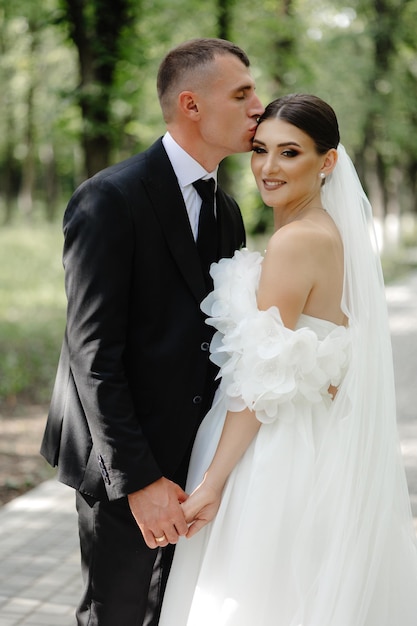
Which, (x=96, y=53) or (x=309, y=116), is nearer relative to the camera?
(x=309, y=116)

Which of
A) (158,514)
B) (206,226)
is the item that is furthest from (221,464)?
(206,226)

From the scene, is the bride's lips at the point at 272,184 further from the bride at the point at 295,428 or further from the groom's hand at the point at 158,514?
the groom's hand at the point at 158,514

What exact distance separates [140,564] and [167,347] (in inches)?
29.6

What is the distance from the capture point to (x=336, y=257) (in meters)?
2.59

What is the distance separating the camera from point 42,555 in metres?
4.81

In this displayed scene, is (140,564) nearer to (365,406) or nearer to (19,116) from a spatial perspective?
(365,406)

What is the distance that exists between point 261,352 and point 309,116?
0.77m

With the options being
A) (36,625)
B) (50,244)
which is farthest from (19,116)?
(36,625)

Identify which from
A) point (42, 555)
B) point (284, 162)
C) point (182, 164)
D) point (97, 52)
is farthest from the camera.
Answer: point (97, 52)

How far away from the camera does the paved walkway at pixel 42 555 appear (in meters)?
4.09

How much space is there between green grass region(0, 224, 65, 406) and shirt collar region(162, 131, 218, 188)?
6110mm

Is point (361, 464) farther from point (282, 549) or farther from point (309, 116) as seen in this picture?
point (309, 116)

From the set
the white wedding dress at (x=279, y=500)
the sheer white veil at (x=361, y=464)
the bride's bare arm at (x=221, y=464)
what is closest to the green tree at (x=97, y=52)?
the sheer white veil at (x=361, y=464)

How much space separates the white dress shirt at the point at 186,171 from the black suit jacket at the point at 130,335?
0.03 m
